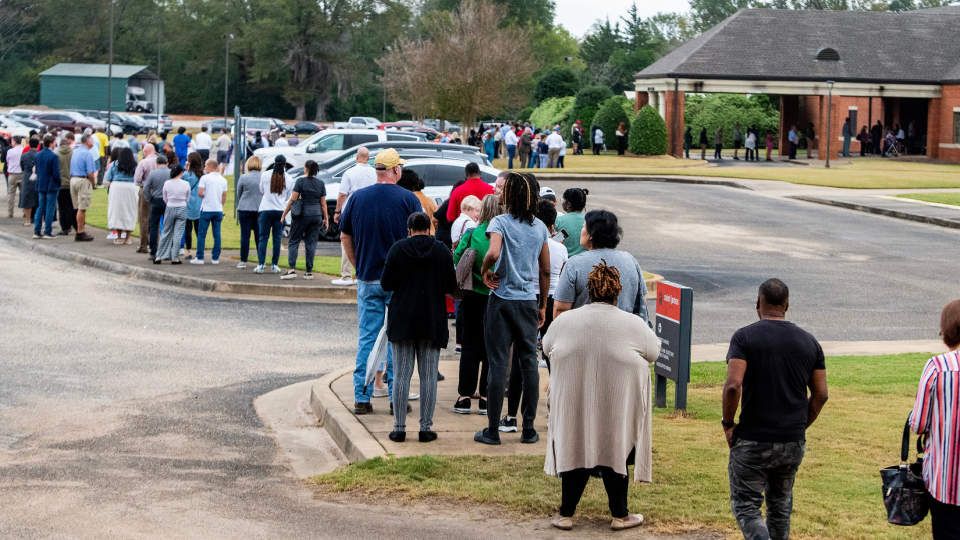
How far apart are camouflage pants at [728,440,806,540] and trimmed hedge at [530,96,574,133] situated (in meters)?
51.0

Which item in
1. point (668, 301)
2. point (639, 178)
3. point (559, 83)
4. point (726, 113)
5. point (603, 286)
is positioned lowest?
point (668, 301)

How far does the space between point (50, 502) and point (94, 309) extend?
7.67 m

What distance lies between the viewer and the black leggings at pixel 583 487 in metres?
5.92

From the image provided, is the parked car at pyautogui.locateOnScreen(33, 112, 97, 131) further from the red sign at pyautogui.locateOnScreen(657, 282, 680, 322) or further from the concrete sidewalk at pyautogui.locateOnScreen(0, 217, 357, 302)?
the red sign at pyautogui.locateOnScreen(657, 282, 680, 322)

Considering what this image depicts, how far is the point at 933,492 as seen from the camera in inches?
181

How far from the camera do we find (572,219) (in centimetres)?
925

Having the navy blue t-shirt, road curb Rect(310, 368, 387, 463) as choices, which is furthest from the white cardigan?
the navy blue t-shirt

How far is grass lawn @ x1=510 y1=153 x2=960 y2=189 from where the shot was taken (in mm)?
37188

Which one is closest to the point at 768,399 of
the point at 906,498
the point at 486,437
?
the point at 906,498

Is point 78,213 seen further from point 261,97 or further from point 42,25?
point 42,25

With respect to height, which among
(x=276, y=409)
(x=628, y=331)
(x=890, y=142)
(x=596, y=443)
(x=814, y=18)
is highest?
(x=814, y=18)

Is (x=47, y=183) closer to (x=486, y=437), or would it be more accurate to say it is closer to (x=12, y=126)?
(x=486, y=437)

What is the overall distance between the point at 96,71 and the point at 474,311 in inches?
3456

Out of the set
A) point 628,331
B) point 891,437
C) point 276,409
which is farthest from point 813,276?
point 628,331
